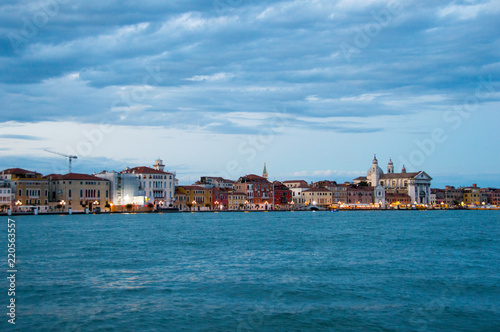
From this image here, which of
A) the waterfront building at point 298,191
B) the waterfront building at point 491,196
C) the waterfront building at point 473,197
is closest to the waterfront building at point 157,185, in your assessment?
the waterfront building at point 298,191

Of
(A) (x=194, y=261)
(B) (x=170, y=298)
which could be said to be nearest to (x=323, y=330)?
(B) (x=170, y=298)

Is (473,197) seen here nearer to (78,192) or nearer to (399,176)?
(399,176)

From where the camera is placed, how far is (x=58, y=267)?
22125mm

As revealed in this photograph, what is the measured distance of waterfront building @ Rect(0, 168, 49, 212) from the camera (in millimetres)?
79000

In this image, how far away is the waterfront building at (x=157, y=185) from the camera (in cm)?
9644

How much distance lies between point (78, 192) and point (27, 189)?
23.9 ft

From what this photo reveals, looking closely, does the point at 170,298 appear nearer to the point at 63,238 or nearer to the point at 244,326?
the point at 244,326

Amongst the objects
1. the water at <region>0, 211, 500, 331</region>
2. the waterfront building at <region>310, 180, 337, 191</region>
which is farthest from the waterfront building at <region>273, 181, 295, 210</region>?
the water at <region>0, 211, 500, 331</region>

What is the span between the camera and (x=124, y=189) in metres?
90.9

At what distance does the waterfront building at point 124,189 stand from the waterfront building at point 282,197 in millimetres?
36208

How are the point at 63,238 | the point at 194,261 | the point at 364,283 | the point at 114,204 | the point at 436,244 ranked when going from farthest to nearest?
the point at 114,204 < the point at 63,238 < the point at 436,244 < the point at 194,261 < the point at 364,283

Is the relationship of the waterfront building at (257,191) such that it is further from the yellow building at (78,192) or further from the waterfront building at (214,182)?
the yellow building at (78,192)

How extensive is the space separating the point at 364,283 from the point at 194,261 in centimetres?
830

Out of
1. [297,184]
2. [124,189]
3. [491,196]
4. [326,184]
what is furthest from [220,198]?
[491,196]
